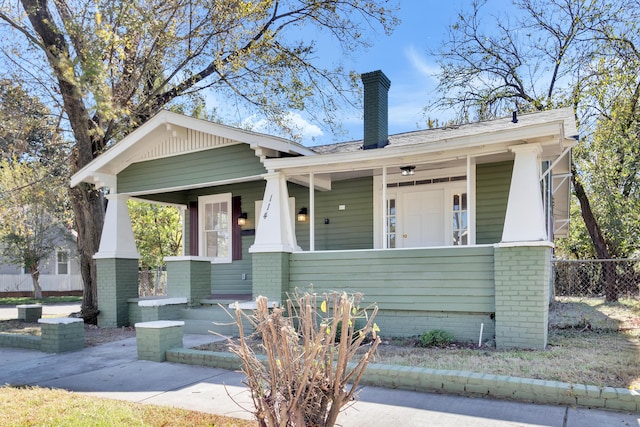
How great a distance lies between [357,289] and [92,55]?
5.60 meters

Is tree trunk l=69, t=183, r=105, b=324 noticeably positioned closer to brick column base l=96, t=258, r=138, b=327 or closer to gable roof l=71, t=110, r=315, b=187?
gable roof l=71, t=110, r=315, b=187

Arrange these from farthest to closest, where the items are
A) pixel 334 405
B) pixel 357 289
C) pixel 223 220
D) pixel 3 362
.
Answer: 1. pixel 223 220
2. pixel 357 289
3. pixel 3 362
4. pixel 334 405

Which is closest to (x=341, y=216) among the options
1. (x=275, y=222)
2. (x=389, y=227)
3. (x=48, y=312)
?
(x=389, y=227)

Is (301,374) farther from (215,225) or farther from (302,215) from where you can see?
(215,225)

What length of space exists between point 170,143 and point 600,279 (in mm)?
12819

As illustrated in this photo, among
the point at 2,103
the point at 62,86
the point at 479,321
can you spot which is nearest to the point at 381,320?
the point at 479,321

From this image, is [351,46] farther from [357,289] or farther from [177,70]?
[357,289]

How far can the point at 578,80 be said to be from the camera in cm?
1395

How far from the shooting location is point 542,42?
591 inches

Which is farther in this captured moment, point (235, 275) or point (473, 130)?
point (235, 275)

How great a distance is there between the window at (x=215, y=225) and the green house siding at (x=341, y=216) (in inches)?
75.5

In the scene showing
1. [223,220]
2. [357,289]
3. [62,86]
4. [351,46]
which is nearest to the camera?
[357,289]

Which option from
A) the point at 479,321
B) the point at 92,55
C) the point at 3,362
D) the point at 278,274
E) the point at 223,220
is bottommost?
the point at 3,362

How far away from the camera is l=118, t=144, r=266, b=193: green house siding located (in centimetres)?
881
